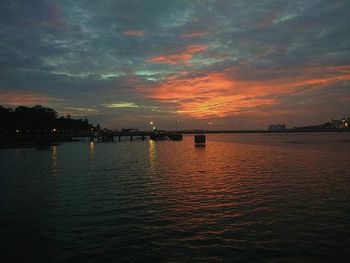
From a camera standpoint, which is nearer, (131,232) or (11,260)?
(11,260)

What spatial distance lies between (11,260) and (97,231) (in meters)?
5.12

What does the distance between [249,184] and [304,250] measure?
67.7 ft

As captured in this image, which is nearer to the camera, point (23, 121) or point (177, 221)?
point (177, 221)

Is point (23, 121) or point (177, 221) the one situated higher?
point (23, 121)

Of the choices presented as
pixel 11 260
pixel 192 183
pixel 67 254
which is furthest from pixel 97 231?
pixel 192 183

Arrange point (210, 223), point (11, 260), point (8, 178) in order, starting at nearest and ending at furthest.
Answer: point (11, 260) < point (210, 223) < point (8, 178)

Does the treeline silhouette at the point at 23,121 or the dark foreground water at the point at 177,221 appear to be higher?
the treeline silhouette at the point at 23,121

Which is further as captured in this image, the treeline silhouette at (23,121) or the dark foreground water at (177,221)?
the treeline silhouette at (23,121)

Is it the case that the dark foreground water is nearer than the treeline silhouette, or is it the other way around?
the dark foreground water

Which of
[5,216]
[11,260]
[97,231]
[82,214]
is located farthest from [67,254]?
[5,216]

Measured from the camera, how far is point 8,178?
43.5 metres

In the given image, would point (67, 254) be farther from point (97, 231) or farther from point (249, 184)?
point (249, 184)

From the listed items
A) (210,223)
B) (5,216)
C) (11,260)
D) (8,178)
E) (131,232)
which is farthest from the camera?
(8,178)

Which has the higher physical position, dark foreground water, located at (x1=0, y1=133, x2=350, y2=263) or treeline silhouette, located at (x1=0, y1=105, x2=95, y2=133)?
treeline silhouette, located at (x1=0, y1=105, x2=95, y2=133)
